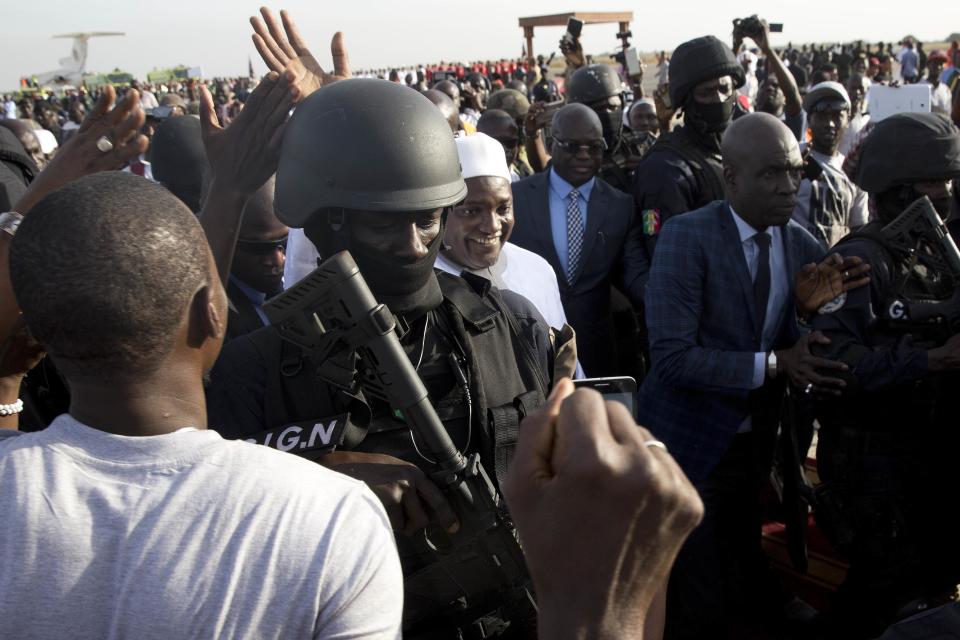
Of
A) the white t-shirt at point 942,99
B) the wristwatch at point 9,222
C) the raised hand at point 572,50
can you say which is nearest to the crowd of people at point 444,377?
the wristwatch at point 9,222

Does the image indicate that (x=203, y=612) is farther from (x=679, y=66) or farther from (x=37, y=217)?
(x=679, y=66)

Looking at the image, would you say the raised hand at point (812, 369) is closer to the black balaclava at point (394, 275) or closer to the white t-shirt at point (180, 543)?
the black balaclava at point (394, 275)

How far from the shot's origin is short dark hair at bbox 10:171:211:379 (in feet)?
4.03

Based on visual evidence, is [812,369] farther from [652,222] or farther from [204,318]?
[204,318]

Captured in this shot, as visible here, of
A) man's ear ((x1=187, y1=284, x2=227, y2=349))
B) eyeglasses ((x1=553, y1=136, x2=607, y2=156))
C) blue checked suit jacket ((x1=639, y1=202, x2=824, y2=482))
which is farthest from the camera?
eyeglasses ((x1=553, y1=136, x2=607, y2=156))

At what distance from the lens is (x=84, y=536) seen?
1.15 m

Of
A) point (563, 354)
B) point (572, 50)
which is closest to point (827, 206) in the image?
point (563, 354)

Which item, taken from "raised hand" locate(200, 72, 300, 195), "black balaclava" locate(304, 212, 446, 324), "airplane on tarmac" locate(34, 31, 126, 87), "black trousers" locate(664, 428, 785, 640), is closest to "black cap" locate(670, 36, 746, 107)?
"black trousers" locate(664, 428, 785, 640)

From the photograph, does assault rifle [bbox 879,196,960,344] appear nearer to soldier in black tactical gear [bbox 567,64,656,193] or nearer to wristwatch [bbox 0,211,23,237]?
wristwatch [bbox 0,211,23,237]

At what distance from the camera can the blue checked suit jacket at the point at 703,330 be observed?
3.32m

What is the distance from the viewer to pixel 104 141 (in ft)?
7.41

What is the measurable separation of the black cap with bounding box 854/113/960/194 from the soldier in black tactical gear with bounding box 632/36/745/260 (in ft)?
4.12

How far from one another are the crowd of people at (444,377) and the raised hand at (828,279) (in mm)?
16

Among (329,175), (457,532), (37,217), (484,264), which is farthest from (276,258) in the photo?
→ (37,217)
